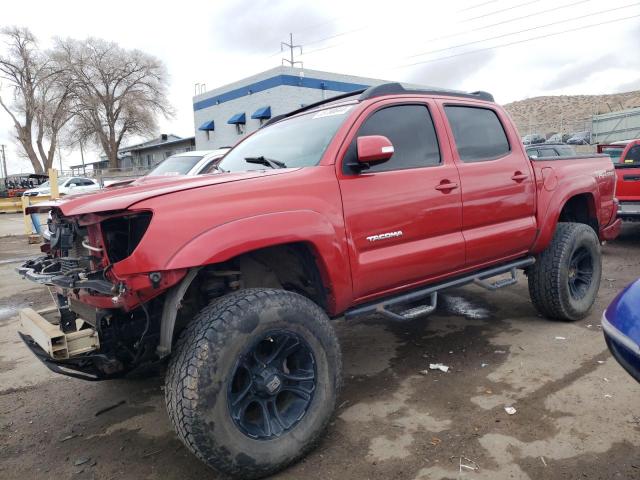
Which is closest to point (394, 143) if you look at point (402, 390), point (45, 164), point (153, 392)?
point (402, 390)

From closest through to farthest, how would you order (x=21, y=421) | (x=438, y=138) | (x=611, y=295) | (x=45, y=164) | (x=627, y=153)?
(x=21, y=421) → (x=438, y=138) → (x=611, y=295) → (x=627, y=153) → (x=45, y=164)

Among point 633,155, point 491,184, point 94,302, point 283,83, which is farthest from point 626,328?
point 283,83

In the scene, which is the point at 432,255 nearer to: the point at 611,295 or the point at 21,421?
the point at 21,421

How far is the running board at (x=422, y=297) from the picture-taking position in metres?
3.11

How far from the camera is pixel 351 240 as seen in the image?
9.43 ft

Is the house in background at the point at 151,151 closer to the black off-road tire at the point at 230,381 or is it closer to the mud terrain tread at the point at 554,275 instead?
the mud terrain tread at the point at 554,275

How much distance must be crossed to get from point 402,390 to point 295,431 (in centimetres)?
110

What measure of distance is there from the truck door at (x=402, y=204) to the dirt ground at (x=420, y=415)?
812 millimetres

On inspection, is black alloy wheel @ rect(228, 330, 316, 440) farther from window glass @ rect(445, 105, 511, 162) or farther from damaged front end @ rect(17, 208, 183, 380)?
window glass @ rect(445, 105, 511, 162)

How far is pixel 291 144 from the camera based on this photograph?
337 cm

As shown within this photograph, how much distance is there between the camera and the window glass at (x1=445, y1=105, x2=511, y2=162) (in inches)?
147

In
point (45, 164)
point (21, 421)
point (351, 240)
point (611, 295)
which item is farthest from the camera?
point (45, 164)

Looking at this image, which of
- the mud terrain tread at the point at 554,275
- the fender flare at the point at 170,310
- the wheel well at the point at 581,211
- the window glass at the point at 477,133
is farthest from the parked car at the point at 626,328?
the wheel well at the point at 581,211

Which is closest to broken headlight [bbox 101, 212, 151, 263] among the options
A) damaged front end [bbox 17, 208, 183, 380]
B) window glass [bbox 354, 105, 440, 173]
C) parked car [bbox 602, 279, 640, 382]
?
damaged front end [bbox 17, 208, 183, 380]
